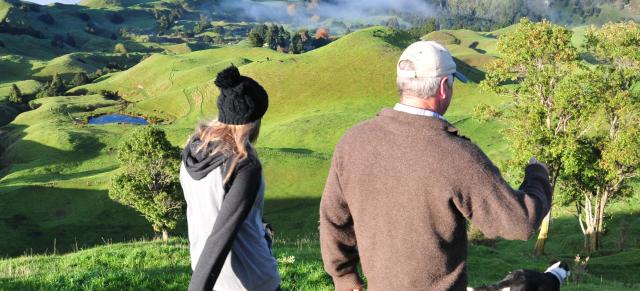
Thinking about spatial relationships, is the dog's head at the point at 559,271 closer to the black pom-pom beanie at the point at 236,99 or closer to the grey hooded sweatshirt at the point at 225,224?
the grey hooded sweatshirt at the point at 225,224

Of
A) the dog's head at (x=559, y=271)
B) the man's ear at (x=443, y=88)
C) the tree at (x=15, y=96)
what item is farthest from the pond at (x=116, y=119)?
the dog's head at (x=559, y=271)

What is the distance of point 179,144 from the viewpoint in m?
85.9

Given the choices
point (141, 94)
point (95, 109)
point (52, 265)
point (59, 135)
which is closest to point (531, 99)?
point (52, 265)

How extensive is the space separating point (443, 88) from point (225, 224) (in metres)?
2.56

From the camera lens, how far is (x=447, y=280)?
15.8 feet

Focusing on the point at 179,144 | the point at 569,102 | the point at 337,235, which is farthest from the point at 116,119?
the point at 337,235

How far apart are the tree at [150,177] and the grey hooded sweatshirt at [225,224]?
35453mm

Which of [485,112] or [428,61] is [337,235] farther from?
[485,112]

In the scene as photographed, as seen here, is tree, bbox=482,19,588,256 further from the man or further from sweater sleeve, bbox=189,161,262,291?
sweater sleeve, bbox=189,161,262,291

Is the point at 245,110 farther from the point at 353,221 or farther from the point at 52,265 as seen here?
the point at 52,265

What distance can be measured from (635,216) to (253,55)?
130354 millimetres

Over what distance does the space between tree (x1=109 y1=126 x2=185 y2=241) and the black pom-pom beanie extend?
117 feet

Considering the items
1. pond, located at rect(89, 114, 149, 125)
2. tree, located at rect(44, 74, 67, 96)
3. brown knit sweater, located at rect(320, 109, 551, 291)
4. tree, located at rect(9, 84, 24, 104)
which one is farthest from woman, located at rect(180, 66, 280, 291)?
tree, located at rect(44, 74, 67, 96)

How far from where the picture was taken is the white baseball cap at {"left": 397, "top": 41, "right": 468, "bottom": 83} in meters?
4.77
